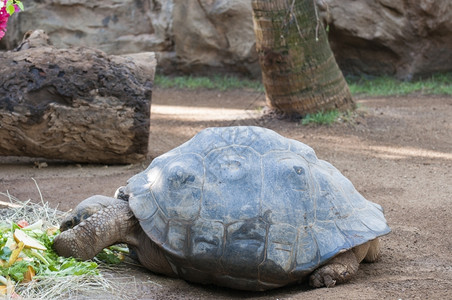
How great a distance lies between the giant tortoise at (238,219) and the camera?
3.46 metres

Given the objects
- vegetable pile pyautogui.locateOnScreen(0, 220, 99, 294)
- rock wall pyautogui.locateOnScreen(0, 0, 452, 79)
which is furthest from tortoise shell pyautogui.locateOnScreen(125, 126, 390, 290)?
rock wall pyautogui.locateOnScreen(0, 0, 452, 79)

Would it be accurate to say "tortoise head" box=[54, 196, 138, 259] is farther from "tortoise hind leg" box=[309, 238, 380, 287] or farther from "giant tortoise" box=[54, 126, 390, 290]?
"tortoise hind leg" box=[309, 238, 380, 287]

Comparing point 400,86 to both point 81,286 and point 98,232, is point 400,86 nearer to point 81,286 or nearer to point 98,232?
point 98,232

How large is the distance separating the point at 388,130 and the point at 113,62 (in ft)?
10.8

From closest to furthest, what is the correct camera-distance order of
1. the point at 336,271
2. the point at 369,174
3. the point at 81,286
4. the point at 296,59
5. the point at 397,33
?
the point at 81,286 < the point at 336,271 < the point at 369,174 < the point at 296,59 < the point at 397,33

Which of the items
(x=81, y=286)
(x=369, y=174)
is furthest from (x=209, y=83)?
(x=81, y=286)

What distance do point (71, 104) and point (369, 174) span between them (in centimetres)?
285

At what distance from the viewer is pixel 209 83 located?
11.0 meters

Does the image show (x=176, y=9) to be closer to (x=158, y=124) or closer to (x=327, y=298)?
(x=158, y=124)

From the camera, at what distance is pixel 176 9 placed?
37.6 ft

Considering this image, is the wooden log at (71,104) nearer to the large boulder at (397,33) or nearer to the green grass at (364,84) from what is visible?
the green grass at (364,84)

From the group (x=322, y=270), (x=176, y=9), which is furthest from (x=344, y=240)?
(x=176, y=9)

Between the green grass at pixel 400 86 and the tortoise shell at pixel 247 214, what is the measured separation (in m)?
6.26

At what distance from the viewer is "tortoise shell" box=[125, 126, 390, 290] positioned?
3451 millimetres
